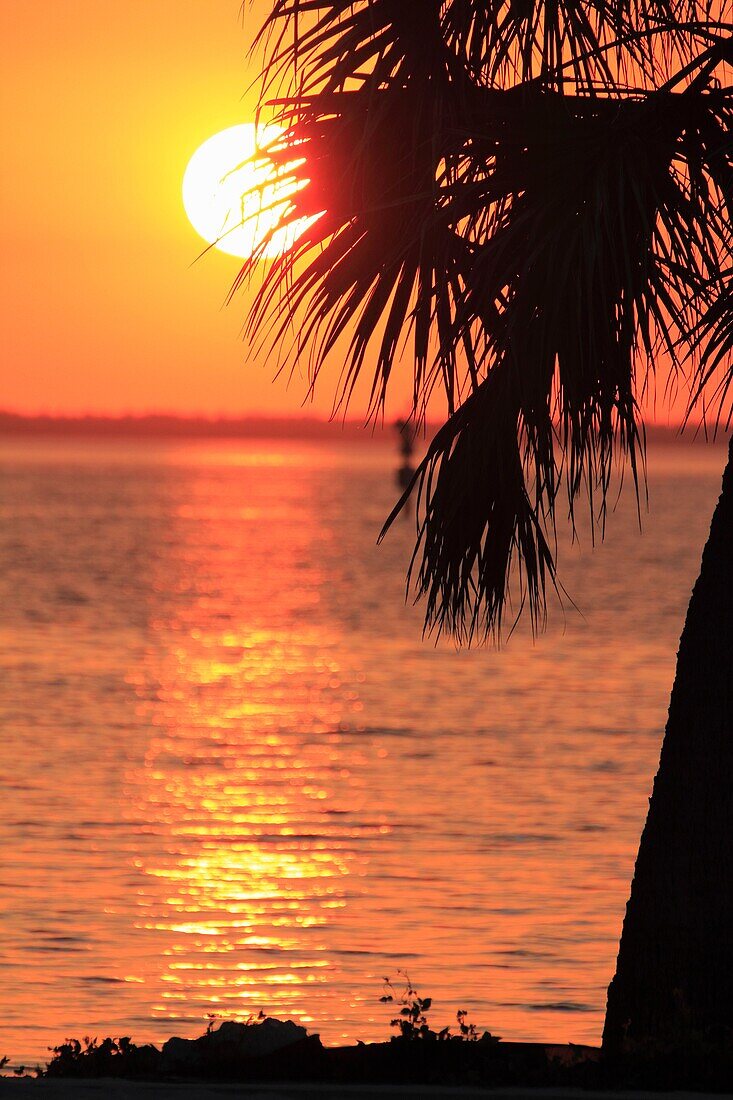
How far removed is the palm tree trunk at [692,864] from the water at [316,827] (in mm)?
2172

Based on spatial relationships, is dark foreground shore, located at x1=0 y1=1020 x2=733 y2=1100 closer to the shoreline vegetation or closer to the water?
the shoreline vegetation

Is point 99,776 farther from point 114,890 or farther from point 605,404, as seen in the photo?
point 605,404

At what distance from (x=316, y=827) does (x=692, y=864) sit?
837 centimetres

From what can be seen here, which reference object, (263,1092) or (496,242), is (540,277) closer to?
(496,242)

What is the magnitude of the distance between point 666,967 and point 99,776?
11381 mm

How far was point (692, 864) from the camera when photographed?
7.62 m

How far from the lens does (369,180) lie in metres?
7.93

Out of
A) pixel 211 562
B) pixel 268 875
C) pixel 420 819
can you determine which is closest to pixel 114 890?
pixel 268 875

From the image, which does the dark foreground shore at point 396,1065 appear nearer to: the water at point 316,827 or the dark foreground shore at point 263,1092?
the dark foreground shore at point 263,1092

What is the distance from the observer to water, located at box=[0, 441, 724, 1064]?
34.4ft

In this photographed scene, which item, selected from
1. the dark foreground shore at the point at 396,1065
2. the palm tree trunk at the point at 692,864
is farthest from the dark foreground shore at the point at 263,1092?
the palm tree trunk at the point at 692,864

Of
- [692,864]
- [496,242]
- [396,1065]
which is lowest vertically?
[396,1065]

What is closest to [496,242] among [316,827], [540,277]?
[540,277]

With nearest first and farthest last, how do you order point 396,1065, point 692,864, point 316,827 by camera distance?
1. point 396,1065
2. point 692,864
3. point 316,827
